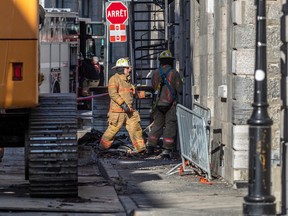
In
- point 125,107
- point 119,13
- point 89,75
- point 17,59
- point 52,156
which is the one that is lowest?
point 52,156

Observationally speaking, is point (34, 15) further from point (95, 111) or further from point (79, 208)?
point (95, 111)

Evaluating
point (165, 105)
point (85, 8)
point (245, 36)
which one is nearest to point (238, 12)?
point (245, 36)

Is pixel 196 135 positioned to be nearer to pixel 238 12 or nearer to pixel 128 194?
pixel 128 194

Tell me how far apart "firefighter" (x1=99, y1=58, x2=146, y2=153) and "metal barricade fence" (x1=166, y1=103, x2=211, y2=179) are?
111 inches

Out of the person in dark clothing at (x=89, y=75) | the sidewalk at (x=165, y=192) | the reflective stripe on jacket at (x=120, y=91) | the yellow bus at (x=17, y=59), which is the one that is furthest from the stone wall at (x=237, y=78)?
the person in dark clothing at (x=89, y=75)

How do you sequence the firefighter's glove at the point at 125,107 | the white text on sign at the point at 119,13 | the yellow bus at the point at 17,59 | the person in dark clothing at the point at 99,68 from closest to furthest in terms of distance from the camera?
1. the yellow bus at the point at 17,59
2. the firefighter's glove at the point at 125,107
3. the white text on sign at the point at 119,13
4. the person in dark clothing at the point at 99,68

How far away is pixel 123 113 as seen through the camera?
18.7m

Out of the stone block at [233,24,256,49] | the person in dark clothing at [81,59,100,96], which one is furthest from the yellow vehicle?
the person in dark clothing at [81,59,100,96]

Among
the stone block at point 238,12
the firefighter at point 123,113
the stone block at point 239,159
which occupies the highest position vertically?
the stone block at point 238,12

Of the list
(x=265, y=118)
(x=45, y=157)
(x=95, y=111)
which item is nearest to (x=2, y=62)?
(x=45, y=157)

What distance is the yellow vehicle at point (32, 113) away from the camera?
11.1 metres

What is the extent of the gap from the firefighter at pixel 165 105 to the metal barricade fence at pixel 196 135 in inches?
95.4

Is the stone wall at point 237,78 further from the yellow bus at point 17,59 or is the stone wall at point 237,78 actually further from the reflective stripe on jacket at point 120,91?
the reflective stripe on jacket at point 120,91

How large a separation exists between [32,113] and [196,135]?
11.3 feet
